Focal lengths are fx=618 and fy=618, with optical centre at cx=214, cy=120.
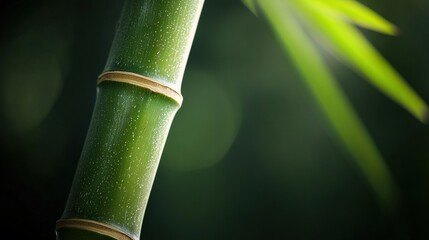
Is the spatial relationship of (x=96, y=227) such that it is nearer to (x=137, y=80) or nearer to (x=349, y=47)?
(x=137, y=80)

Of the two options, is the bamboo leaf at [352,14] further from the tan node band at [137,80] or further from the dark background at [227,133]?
the dark background at [227,133]

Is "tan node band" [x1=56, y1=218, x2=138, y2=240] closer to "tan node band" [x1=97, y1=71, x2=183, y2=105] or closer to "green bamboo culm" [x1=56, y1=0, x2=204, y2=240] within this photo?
"green bamboo culm" [x1=56, y1=0, x2=204, y2=240]

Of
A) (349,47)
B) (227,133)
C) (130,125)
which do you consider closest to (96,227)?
(130,125)

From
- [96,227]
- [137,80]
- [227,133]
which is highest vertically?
[227,133]

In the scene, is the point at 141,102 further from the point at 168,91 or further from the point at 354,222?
the point at 354,222

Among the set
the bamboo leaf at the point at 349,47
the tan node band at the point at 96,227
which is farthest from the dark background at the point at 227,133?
the tan node band at the point at 96,227

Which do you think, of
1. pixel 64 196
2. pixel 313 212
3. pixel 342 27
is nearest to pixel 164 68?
pixel 342 27

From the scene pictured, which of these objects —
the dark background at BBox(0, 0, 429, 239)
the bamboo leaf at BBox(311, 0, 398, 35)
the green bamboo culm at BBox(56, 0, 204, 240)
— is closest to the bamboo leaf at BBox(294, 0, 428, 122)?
the bamboo leaf at BBox(311, 0, 398, 35)

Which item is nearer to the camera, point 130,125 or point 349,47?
point 130,125
